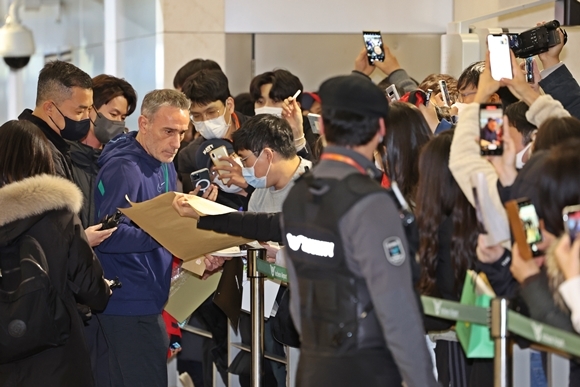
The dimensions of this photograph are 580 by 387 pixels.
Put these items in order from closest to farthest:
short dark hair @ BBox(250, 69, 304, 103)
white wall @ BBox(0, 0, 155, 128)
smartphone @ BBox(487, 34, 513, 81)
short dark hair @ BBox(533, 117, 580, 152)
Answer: short dark hair @ BBox(533, 117, 580, 152), smartphone @ BBox(487, 34, 513, 81), short dark hair @ BBox(250, 69, 304, 103), white wall @ BBox(0, 0, 155, 128)

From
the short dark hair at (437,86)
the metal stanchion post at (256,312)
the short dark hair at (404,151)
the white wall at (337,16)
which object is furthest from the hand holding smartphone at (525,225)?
the white wall at (337,16)

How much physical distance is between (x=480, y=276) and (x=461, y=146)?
0.47 metres

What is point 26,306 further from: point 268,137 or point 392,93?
point 392,93

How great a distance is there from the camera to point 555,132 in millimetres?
3545

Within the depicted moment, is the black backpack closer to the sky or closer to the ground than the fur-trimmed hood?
closer to the ground

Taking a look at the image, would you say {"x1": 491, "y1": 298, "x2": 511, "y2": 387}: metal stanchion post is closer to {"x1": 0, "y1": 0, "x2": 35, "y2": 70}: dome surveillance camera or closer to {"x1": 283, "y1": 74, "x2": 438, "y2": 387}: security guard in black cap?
{"x1": 283, "y1": 74, "x2": 438, "y2": 387}: security guard in black cap

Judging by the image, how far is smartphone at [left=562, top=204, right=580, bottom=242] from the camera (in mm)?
2836

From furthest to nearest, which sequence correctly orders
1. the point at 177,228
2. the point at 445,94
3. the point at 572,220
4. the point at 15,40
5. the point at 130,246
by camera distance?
the point at 15,40
the point at 445,94
the point at 130,246
the point at 177,228
the point at 572,220

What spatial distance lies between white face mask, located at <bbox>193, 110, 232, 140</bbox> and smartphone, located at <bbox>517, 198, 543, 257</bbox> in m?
3.16

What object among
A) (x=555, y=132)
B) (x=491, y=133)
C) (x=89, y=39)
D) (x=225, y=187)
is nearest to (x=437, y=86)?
(x=225, y=187)

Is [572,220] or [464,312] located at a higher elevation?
[572,220]

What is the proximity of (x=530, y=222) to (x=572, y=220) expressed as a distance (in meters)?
0.19

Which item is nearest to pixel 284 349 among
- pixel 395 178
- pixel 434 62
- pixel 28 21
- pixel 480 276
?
pixel 395 178

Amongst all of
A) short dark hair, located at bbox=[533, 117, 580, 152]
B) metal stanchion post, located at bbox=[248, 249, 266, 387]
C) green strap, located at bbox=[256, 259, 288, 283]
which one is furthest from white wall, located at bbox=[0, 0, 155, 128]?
short dark hair, located at bbox=[533, 117, 580, 152]
